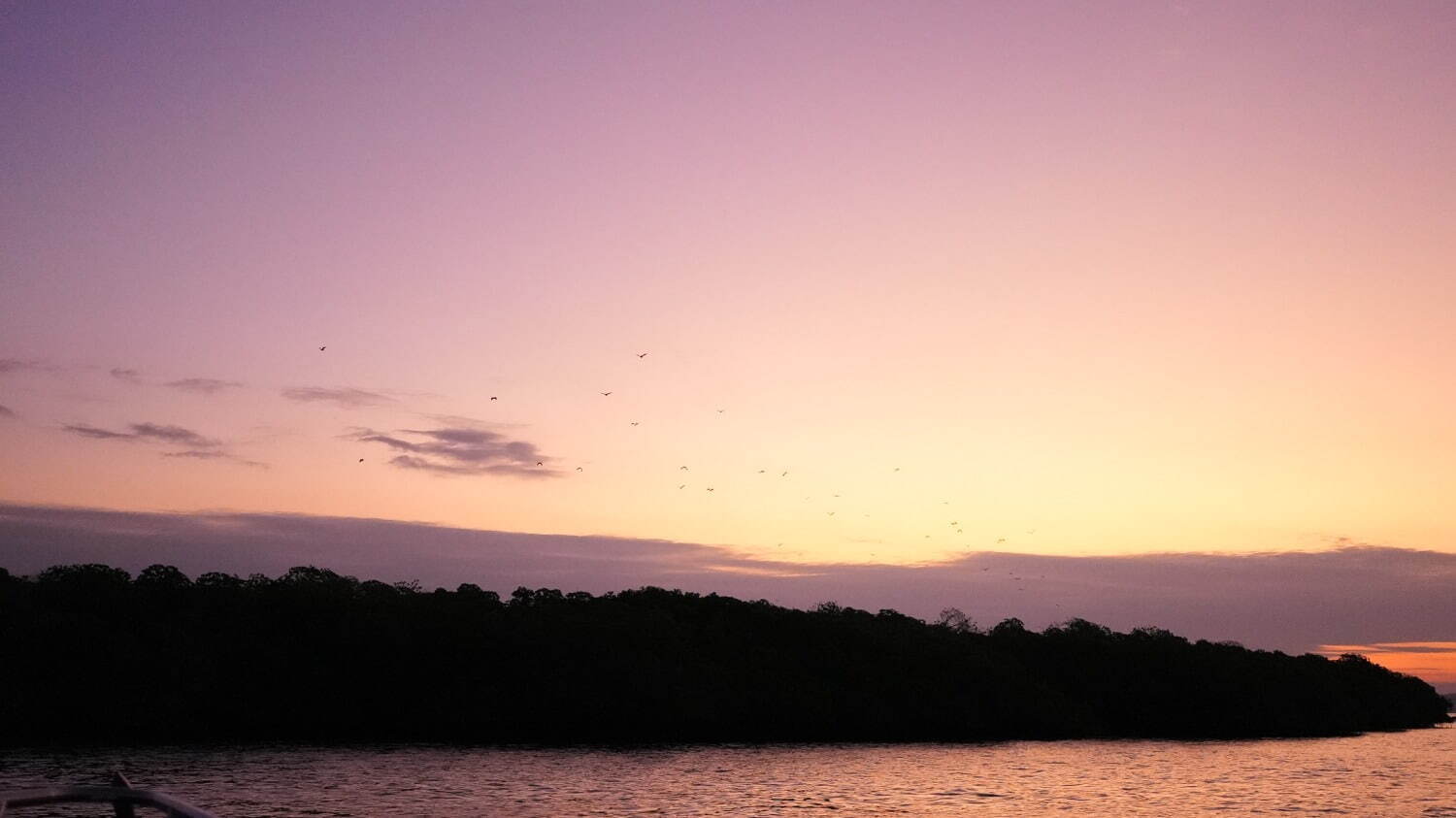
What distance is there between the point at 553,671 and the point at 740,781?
4445cm

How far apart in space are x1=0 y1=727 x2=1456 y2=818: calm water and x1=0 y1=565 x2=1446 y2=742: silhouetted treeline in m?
12.3

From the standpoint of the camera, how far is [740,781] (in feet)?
229

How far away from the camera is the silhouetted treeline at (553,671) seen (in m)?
92.0

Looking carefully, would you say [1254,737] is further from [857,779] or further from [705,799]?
[705,799]

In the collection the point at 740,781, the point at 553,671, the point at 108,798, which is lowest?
the point at 740,781

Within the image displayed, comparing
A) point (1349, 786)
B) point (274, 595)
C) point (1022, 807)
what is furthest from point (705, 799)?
point (274, 595)

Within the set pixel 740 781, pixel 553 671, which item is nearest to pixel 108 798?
pixel 740 781

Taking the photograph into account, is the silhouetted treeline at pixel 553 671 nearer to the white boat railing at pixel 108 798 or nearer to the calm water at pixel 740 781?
the calm water at pixel 740 781

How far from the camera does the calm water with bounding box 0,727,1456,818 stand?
181 feet

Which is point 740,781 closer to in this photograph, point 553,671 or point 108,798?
point 553,671

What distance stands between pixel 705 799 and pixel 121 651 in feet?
193

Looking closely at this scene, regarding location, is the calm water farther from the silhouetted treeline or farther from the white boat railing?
the white boat railing

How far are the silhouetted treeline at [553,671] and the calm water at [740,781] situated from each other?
12.3 m

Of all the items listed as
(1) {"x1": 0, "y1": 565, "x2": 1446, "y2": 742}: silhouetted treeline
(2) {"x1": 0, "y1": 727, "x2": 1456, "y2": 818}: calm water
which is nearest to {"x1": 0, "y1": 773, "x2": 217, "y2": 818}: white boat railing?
(2) {"x1": 0, "y1": 727, "x2": 1456, "y2": 818}: calm water
